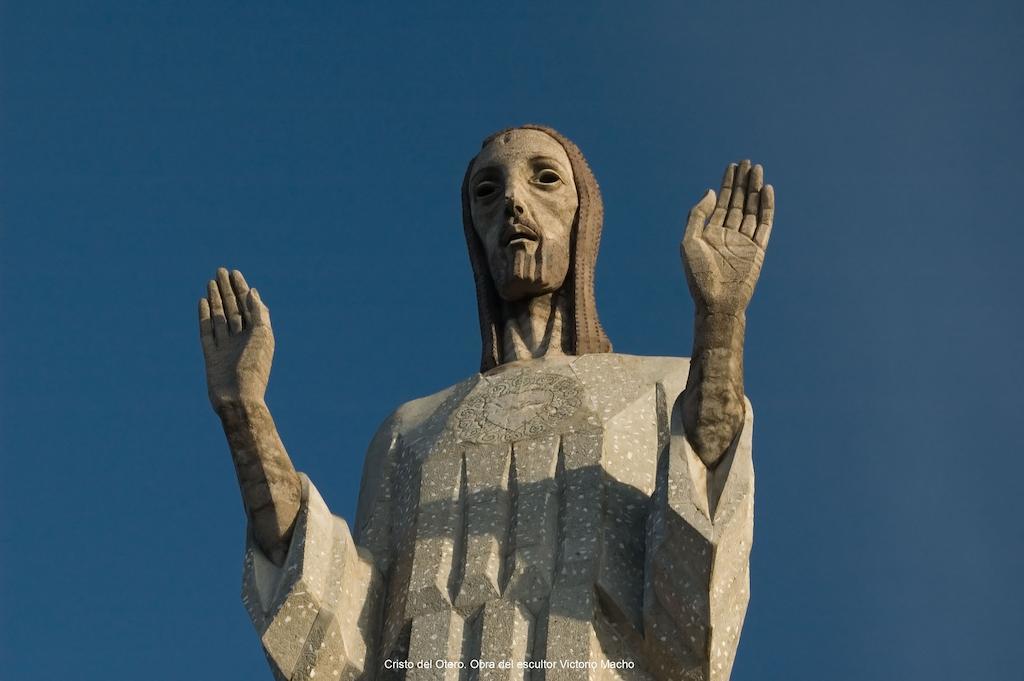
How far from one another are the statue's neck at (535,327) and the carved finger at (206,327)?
6.92ft

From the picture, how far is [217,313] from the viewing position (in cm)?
1434

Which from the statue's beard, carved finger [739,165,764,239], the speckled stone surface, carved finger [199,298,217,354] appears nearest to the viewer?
the speckled stone surface

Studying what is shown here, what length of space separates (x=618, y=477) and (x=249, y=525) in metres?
2.20

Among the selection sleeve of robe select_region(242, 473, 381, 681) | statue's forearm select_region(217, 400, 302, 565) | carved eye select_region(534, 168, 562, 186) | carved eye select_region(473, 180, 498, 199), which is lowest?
sleeve of robe select_region(242, 473, 381, 681)

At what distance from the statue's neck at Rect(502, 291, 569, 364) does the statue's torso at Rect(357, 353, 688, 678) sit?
30cm

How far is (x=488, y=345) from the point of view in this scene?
15.6 metres

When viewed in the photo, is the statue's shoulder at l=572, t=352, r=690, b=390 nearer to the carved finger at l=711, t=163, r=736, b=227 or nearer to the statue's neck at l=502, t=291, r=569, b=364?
the statue's neck at l=502, t=291, r=569, b=364

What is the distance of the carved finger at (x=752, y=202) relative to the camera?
44.9 ft

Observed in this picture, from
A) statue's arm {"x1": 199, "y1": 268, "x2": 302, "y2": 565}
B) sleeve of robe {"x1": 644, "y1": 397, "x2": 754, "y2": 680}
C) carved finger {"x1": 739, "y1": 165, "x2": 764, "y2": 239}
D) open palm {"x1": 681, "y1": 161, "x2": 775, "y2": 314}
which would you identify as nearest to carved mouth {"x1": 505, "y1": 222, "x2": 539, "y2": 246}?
open palm {"x1": 681, "y1": 161, "x2": 775, "y2": 314}

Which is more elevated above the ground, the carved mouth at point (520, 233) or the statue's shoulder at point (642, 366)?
the carved mouth at point (520, 233)

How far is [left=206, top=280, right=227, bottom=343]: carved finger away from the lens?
561 inches

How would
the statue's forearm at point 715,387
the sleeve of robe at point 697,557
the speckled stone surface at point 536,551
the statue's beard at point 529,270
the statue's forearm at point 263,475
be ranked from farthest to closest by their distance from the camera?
1. the statue's beard at point 529,270
2. the statue's forearm at point 263,475
3. the statue's forearm at point 715,387
4. the speckled stone surface at point 536,551
5. the sleeve of robe at point 697,557

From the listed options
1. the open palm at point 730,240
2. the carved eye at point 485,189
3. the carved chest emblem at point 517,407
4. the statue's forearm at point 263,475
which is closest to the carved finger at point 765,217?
the open palm at point 730,240

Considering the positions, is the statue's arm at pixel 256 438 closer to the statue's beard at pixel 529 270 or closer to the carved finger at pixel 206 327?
the carved finger at pixel 206 327
